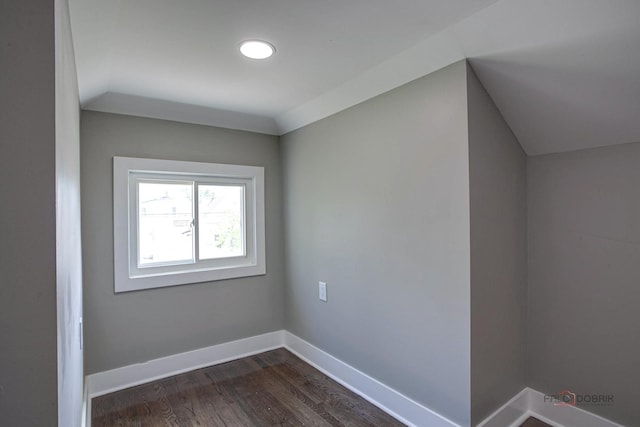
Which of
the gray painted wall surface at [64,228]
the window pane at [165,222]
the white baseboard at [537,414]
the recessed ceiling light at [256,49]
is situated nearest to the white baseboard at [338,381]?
the white baseboard at [537,414]

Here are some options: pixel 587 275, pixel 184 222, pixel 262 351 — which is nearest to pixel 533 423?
pixel 587 275

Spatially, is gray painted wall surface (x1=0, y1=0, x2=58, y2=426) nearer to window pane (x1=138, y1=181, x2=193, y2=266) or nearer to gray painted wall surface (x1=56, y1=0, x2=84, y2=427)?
gray painted wall surface (x1=56, y1=0, x2=84, y2=427)

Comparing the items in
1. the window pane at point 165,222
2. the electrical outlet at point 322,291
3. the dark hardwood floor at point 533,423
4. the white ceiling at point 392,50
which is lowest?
the dark hardwood floor at point 533,423

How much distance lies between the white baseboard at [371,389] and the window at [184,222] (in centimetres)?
82

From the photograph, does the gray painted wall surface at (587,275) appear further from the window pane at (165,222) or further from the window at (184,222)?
the window pane at (165,222)

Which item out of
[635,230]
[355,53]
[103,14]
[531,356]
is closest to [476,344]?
[531,356]

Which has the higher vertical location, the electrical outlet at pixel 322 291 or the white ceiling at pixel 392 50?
the white ceiling at pixel 392 50

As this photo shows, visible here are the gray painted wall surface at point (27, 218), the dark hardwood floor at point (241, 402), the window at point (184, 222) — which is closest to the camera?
the gray painted wall surface at point (27, 218)

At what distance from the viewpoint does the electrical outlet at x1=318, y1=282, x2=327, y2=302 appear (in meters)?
2.58

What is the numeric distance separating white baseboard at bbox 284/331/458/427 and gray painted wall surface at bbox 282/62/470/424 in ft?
0.17

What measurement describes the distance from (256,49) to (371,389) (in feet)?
7.02

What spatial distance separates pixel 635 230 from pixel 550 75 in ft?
2.93

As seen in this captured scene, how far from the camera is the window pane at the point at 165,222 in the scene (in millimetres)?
2553

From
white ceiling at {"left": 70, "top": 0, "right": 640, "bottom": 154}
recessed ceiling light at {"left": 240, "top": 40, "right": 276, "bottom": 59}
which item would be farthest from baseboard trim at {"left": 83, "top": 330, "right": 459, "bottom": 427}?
recessed ceiling light at {"left": 240, "top": 40, "right": 276, "bottom": 59}
